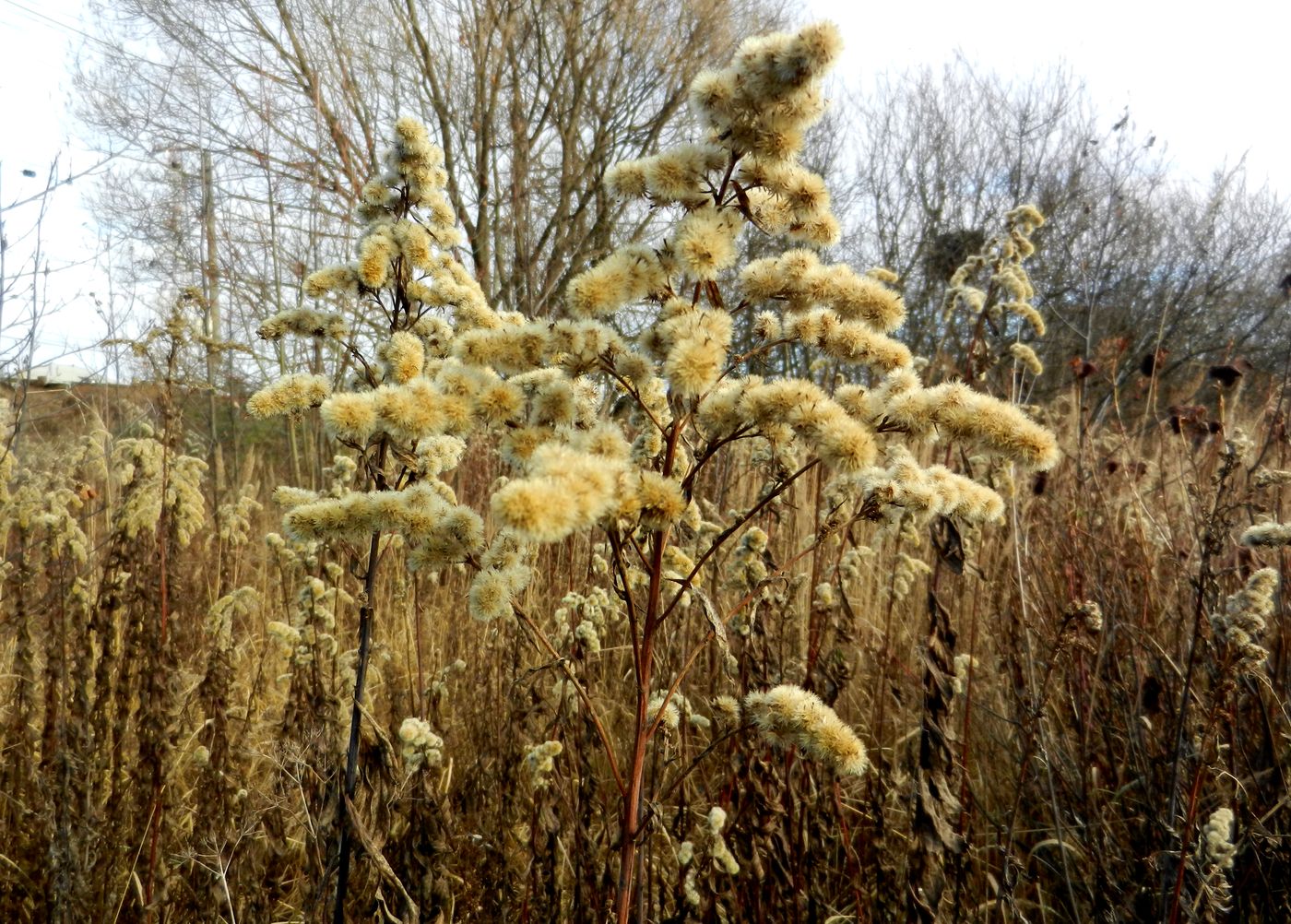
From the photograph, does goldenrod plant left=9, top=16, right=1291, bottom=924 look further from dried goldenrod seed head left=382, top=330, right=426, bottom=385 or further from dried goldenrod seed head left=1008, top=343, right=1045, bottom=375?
dried goldenrod seed head left=1008, top=343, right=1045, bottom=375

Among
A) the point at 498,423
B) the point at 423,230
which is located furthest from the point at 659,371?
the point at 423,230

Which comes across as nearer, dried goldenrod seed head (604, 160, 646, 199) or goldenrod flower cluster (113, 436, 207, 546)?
dried goldenrod seed head (604, 160, 646, 199)

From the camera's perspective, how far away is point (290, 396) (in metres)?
1.59

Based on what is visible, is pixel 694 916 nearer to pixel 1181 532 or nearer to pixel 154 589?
pixel 154 589

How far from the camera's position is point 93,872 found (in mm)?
2211

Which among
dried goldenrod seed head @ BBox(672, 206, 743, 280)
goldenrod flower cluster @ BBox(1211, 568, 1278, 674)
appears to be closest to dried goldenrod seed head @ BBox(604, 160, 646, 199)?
dried goldenrod seed head @ BBox(672, 206, 743, 280)

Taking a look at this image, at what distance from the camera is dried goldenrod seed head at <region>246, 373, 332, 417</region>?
61.8 inches

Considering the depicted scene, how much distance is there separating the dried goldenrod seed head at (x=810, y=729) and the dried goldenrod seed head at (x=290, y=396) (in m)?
0.98

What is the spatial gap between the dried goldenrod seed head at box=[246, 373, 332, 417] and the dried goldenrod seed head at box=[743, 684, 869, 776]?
3.22 feet

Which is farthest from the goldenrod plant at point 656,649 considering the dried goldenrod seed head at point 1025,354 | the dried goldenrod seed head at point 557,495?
the dried goldenrod seed head at point 1025,354

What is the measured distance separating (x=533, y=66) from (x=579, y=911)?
12.8m

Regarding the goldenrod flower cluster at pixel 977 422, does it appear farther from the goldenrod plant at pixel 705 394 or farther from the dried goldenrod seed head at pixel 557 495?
the dried goldenrod seed head at pixel 557 495

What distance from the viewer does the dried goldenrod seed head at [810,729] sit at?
1.25 meters

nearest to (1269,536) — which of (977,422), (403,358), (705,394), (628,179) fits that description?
(977,422)
